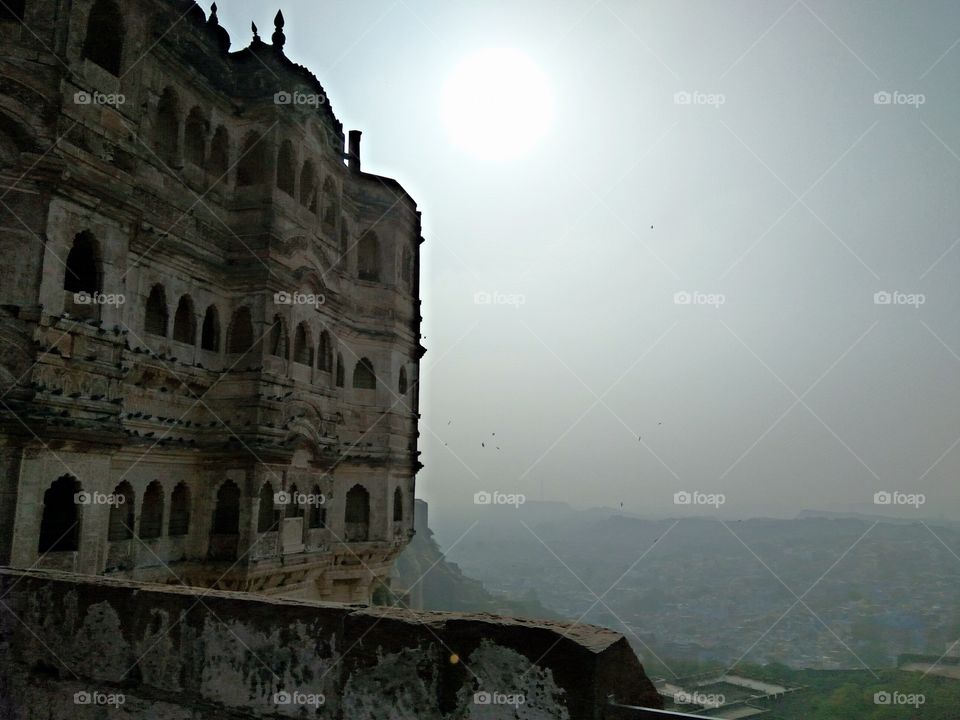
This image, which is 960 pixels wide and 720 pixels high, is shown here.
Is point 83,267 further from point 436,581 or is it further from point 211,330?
point 436,581

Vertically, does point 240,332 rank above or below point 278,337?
above

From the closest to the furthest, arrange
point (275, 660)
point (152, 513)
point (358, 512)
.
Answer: point (275, 660)
point (152, 513)
point (358, 512)

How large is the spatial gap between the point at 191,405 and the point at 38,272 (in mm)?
5602

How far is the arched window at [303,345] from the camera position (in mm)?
18859

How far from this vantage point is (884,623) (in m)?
87.2

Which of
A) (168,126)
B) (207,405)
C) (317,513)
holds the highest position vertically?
(168,126)

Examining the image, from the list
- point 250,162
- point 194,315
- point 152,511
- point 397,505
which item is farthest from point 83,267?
point 397,505

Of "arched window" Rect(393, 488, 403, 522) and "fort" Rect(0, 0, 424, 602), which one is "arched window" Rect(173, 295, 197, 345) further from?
"arched window" Rect(393, 488, 403, 522)

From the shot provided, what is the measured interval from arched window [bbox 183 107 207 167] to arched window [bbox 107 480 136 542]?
302 inches

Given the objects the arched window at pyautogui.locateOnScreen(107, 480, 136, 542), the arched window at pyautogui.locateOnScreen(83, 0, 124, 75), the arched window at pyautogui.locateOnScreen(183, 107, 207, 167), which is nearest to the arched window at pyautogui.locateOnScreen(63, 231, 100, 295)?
the arched window at pyautogui.locateOnScreen(83, 0, 124, 75)

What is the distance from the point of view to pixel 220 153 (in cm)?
1800

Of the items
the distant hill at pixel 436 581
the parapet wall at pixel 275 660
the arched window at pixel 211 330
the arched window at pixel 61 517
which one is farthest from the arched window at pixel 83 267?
the distant hill at pixel 436 581

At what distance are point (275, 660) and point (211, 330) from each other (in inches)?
547

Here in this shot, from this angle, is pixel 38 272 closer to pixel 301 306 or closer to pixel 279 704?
pixel 301 306
